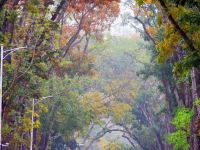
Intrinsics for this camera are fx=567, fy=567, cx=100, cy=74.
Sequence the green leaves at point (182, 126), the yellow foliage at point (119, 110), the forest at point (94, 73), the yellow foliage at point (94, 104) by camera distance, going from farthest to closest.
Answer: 1. the yellow foliage at point (119, 110)
2. the yellow foliage at point (94, 104)
3. the green leaves at point (182, 126)
4. the forest at point (94, 73)

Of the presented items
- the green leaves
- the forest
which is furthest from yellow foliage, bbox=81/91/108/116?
the green leaves

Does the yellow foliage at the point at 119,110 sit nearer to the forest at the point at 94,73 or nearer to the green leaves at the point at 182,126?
the forest at the point at 94,73

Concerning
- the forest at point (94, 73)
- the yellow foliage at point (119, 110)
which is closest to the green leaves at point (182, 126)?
the forest at point (94, 73)

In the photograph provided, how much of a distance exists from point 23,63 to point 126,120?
95.8ft

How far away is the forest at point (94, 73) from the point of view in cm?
1906

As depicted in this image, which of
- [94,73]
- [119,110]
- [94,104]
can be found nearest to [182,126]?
[94,73]

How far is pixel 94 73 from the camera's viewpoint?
43.8 m

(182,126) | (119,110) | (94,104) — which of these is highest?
(182,126)

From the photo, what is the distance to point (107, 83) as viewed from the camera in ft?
189

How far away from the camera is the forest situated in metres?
19.1

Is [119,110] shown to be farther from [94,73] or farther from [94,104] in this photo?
[94,73]

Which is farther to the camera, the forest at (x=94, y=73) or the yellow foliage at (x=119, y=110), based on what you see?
the yellow foliage at (x=119, y=110)

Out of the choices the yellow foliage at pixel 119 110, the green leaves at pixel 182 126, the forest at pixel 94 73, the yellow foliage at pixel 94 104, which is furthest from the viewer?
the yellow foliage at pixel 119 110

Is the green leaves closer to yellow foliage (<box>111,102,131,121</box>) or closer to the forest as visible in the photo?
the forest
